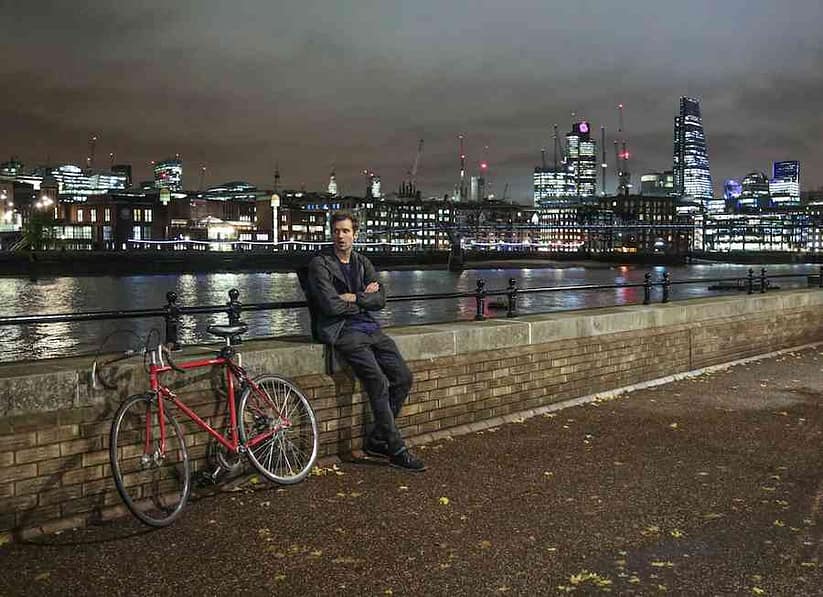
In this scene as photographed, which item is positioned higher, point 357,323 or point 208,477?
point 357,323

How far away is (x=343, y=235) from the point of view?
6.92 m

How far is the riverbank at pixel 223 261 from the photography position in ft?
352

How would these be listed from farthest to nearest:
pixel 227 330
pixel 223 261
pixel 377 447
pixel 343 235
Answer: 1. pixel 223 261
2. pixel 377 447
3. pixel 343 235
4. pixel 227 330

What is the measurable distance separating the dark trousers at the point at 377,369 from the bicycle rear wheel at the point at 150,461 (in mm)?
1627

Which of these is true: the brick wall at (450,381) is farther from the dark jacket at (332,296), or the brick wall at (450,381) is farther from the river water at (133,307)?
the river water at (133,307)

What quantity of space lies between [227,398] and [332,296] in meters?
1.18

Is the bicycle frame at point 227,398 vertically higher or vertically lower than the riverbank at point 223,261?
lower

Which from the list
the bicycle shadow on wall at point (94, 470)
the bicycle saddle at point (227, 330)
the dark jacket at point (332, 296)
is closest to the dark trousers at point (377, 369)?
the dark jacket at point (332, 296)

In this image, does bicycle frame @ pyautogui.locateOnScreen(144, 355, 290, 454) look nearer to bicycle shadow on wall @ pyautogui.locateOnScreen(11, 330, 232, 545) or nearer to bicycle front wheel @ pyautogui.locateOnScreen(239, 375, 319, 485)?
bicycle front wheel @ pyautogui.locateOnScreen(239, 375, 319, 485)

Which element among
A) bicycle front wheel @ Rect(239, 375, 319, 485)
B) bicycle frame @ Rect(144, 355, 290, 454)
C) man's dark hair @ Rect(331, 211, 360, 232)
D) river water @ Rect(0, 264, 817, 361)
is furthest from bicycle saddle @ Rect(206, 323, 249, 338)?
man's dark hair @ Rect(331, 211, 360, 232)

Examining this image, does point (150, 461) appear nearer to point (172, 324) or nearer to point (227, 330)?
point (227, 330)

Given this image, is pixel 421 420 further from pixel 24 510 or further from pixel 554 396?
pixel 24 510

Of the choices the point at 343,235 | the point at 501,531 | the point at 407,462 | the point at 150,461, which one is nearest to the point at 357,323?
the point at 343,235

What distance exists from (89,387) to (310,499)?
5.93 feet
